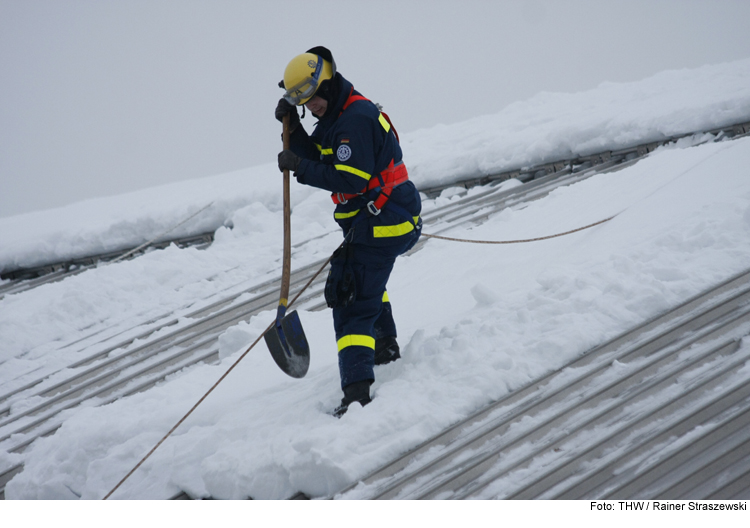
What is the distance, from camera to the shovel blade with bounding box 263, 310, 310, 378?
3.08 m

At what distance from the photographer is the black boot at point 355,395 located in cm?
296

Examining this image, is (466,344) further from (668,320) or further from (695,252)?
(695,252)

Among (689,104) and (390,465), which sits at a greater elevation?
(689,104)

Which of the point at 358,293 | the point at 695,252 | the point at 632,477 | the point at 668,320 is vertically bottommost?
the point at 632,477

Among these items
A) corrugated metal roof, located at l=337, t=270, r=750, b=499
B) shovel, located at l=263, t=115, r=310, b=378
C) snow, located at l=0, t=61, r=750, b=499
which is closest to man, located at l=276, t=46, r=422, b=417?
shovel, located at l=263, t=115, r=310, b=378

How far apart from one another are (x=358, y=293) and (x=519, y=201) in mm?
3963

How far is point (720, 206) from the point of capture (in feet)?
13.4

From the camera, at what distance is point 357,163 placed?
2896mm

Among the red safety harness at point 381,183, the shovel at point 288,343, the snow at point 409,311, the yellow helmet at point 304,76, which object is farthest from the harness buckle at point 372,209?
the snow at point 409,311

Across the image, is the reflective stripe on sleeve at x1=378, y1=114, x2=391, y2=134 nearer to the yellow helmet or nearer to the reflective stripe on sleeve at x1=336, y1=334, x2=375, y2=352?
the yellow helmet

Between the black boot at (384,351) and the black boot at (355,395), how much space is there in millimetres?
456

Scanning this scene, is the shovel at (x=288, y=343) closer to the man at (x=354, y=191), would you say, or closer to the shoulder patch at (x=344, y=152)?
the man at (x=354, y=191)

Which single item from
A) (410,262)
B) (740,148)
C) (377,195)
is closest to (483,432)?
(377,195)

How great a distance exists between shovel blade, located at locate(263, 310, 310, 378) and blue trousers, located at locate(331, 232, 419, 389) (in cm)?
21
